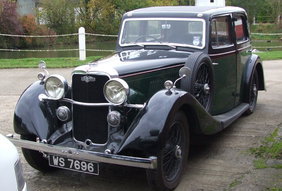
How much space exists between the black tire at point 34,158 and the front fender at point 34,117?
135 mm

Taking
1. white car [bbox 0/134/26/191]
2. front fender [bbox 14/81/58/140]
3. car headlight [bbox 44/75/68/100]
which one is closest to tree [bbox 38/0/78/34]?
front fender [bbox 14/81/58/140]

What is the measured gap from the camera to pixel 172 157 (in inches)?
177

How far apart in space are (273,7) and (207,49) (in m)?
46.7

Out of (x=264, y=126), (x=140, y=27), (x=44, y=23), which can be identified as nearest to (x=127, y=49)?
(x=140, y=27)

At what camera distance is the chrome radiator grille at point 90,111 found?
4406 millimetres

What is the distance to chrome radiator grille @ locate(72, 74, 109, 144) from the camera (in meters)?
4.41

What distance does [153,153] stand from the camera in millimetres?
3994

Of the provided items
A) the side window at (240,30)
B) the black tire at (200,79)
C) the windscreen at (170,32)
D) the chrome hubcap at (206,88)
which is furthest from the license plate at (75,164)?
the side window at (240,30)

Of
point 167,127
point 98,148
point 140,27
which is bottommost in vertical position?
point 98,148

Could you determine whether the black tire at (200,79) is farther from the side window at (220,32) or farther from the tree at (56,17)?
the tree at (56,17)

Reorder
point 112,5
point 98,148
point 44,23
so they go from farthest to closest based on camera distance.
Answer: point 112,5
point 44,23
point 98,148

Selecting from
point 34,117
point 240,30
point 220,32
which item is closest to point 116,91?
point 34,117

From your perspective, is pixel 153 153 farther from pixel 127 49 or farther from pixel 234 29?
pixel 234 29

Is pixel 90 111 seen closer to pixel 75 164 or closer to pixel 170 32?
pixel 75 164
